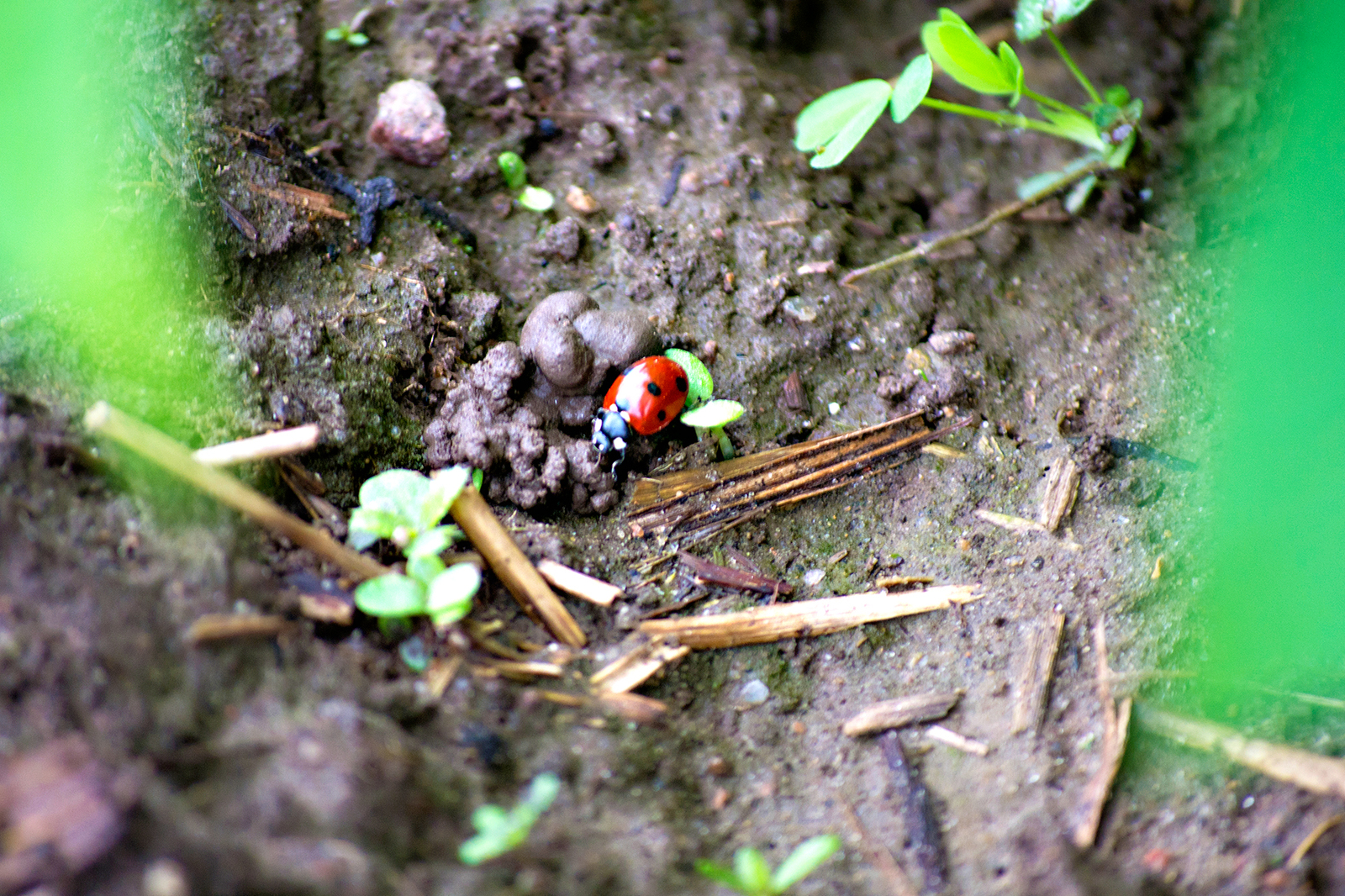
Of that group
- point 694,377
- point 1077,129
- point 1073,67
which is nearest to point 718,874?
point 694,377

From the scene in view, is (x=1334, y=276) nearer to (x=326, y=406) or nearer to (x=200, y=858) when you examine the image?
(x=200, y=858)

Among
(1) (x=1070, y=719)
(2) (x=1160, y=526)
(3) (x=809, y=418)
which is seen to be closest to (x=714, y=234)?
(3) (x=809, y=418)

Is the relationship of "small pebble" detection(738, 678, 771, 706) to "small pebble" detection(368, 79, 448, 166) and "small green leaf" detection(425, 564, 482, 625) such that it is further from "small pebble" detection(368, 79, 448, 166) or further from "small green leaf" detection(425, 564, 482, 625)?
"small pebble" detection(368, 79, 448, 166)

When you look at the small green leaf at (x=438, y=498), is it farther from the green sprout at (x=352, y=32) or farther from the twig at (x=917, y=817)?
the green sprout at (x=352, y=32)

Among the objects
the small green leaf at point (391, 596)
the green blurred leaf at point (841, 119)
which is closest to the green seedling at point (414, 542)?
the small green leaf at point (391, 596)

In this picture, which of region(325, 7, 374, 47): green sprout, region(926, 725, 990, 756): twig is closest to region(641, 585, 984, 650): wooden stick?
region(926, 725, 990, 756): twig

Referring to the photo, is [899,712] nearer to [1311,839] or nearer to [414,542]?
[1311,839]

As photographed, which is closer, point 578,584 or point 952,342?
point 578,584
